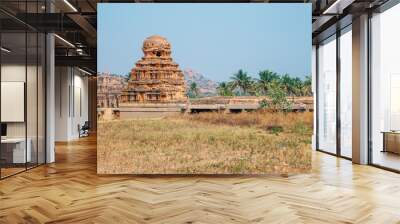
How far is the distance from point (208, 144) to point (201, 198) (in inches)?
68.9

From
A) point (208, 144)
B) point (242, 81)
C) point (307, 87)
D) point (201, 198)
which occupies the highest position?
point (242, 81)

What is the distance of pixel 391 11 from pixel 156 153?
5.05 meters

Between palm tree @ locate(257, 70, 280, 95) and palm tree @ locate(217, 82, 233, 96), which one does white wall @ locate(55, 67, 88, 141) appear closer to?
palm tree @ locate(217, 82, 233, 96)

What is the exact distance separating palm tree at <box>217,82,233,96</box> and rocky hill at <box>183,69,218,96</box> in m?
0.07

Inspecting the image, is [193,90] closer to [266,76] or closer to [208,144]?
[208,144]

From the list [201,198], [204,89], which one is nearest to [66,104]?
[204,89]

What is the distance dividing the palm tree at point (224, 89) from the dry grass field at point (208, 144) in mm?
363

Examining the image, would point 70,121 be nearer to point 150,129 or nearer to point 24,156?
point 24,156

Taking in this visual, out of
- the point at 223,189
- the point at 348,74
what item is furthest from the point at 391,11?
the point at 223,189

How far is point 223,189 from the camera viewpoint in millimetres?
5660

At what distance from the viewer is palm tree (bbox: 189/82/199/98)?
6789mm

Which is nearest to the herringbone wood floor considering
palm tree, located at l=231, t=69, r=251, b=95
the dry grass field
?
the dry grass field

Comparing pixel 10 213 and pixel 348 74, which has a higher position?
pixel 348 74

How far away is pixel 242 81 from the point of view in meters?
6.82
